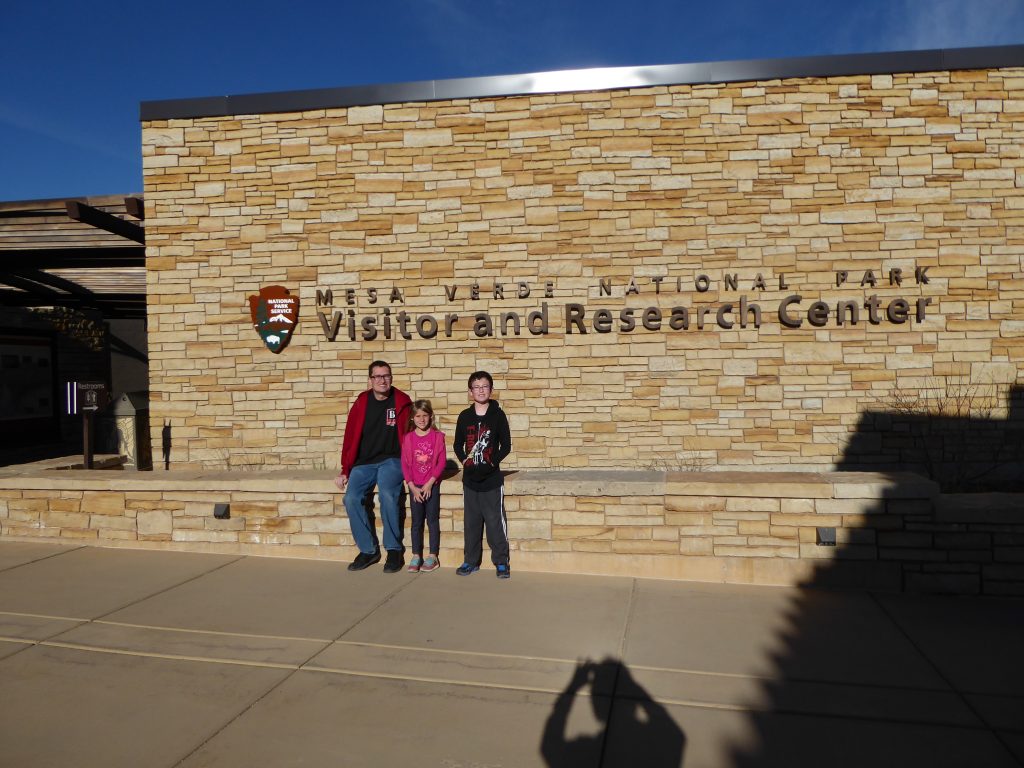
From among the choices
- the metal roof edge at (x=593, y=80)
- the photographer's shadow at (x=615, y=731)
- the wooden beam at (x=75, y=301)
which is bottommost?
the photographer's shadow at (x=615, y=731)

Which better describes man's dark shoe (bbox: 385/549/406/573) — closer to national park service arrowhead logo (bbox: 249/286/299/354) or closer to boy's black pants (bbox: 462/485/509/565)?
boy's black pants (bbox: 462/485/509/565)

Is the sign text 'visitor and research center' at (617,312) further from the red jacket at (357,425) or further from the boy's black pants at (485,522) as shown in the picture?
the boy's black pants at (485,522)

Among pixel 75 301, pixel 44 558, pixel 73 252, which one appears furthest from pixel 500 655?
pixel 75 301

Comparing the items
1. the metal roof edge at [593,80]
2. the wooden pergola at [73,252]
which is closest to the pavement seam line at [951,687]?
the metal roof edge at [593,80]

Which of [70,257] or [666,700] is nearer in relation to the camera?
[666,700]

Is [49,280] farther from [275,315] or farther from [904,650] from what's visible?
[904,650]

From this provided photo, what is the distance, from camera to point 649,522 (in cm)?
566

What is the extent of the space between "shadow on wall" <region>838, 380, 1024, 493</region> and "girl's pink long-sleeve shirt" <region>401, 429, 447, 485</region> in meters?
4.71

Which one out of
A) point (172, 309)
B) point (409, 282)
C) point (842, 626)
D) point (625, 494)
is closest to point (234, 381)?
point (172, 309)

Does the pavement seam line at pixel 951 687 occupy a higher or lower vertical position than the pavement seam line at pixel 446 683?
lower

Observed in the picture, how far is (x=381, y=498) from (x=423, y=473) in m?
0.42

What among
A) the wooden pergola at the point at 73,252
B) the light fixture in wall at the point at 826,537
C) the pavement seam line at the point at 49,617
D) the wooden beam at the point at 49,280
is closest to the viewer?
the pavement seam line at the point at 49,617

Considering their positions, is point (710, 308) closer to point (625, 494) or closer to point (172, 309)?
point (625, 494)

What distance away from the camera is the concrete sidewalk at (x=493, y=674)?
313 cm
